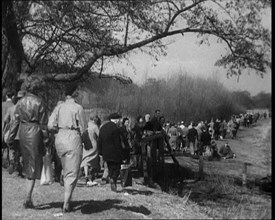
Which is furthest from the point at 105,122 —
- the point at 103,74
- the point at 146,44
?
the point at 146,44

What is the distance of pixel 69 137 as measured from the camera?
14.2 feet

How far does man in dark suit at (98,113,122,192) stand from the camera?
5.86m

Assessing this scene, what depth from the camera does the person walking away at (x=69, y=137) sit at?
4.32 metres

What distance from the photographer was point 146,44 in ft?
17.1

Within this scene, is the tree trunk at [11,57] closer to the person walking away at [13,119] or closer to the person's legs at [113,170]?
the person walking away at [13,119]

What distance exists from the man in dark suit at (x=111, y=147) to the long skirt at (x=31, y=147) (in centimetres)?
155

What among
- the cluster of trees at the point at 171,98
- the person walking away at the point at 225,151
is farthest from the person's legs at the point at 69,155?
the person walking away at the point at 225,151

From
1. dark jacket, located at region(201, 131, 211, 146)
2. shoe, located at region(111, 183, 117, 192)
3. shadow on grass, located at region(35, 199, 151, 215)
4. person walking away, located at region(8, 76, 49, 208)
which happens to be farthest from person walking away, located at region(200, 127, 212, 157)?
person walking away, located at region(8, 76, 49, 208)

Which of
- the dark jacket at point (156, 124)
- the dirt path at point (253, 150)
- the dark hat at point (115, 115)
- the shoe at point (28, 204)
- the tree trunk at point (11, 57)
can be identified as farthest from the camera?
the dirt path at point (253, 150)

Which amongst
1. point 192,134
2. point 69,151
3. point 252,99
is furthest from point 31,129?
point 252,99

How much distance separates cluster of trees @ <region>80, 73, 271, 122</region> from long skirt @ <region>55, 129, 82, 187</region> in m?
0.44

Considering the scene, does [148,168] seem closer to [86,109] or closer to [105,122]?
[105,122]

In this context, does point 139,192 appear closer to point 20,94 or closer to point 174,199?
point 174,199

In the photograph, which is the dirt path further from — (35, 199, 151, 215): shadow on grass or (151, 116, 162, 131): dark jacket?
(35, 199, 151, 215): shadow on grass
